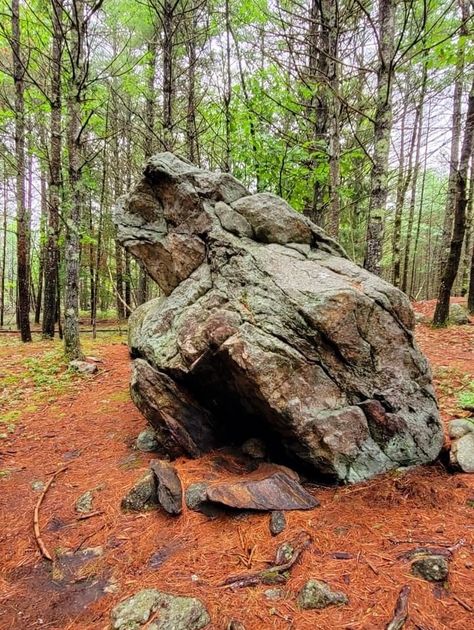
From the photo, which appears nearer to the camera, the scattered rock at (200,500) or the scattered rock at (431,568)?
the scattered rock at (431,568)

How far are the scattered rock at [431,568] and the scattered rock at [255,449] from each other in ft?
5.90

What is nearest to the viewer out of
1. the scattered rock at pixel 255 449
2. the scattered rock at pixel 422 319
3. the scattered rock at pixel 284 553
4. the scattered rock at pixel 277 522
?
the scattered rock at pixel 284 553

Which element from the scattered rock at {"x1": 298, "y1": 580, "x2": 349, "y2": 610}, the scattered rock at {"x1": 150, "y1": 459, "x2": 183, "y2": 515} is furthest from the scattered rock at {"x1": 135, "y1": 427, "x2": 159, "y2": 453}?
the scattered rock at {"x1": 298, "y1": 580, "x2": 349, "y2": 610}

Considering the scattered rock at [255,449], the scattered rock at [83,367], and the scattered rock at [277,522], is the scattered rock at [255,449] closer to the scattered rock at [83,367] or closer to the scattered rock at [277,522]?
the scattered rock at [277,522]

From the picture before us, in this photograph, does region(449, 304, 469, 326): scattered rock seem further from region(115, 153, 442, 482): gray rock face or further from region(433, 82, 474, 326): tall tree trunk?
region(115, 153, 442, 482): gray rock face

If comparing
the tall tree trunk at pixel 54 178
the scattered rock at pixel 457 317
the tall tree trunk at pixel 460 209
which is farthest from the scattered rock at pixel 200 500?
the scattered rock at pixel 457 317

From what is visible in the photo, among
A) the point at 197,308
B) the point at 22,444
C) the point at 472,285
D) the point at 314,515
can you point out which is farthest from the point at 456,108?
the point at 22,444

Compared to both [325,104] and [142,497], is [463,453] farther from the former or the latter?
[325,104]

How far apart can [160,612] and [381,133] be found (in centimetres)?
672

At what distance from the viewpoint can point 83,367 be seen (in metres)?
8.33

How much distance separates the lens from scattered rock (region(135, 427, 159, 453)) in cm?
469

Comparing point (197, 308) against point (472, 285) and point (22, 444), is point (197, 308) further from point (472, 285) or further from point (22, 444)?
point (472, 285)

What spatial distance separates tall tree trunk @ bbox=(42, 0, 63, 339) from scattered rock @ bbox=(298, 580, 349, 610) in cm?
897

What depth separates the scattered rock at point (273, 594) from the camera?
2.39 meters
